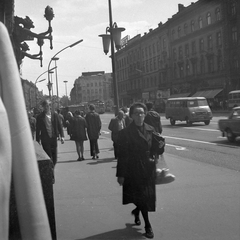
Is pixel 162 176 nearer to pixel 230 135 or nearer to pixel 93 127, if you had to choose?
pixel 93 127

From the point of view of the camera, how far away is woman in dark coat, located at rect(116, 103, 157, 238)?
416cm

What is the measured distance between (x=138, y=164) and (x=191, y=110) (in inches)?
906


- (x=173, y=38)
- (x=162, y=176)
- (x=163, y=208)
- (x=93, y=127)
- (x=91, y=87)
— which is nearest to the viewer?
(x=162, y=176)

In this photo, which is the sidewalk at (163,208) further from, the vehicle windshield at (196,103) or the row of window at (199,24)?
the row of window at (199,24)

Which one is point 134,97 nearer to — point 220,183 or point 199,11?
point 199,11

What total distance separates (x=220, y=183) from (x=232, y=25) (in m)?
35.5

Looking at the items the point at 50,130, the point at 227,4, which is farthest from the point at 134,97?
the point at 50,130

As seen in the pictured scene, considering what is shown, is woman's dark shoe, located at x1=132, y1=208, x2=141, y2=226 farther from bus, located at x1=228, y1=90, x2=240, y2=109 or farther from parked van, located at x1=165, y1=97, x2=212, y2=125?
bus, located at x1=228, y1=90, x2=240, y2=109

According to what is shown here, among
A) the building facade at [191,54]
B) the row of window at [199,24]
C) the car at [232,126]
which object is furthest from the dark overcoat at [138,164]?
the row of window at [199,24]

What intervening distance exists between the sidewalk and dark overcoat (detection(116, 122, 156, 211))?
0.44 meters

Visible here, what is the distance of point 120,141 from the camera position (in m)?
4.23

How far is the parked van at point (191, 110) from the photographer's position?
86.5ft

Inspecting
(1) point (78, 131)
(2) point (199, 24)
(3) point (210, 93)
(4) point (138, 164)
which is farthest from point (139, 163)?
(3) point (210, 93)

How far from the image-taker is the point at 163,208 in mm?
5348
